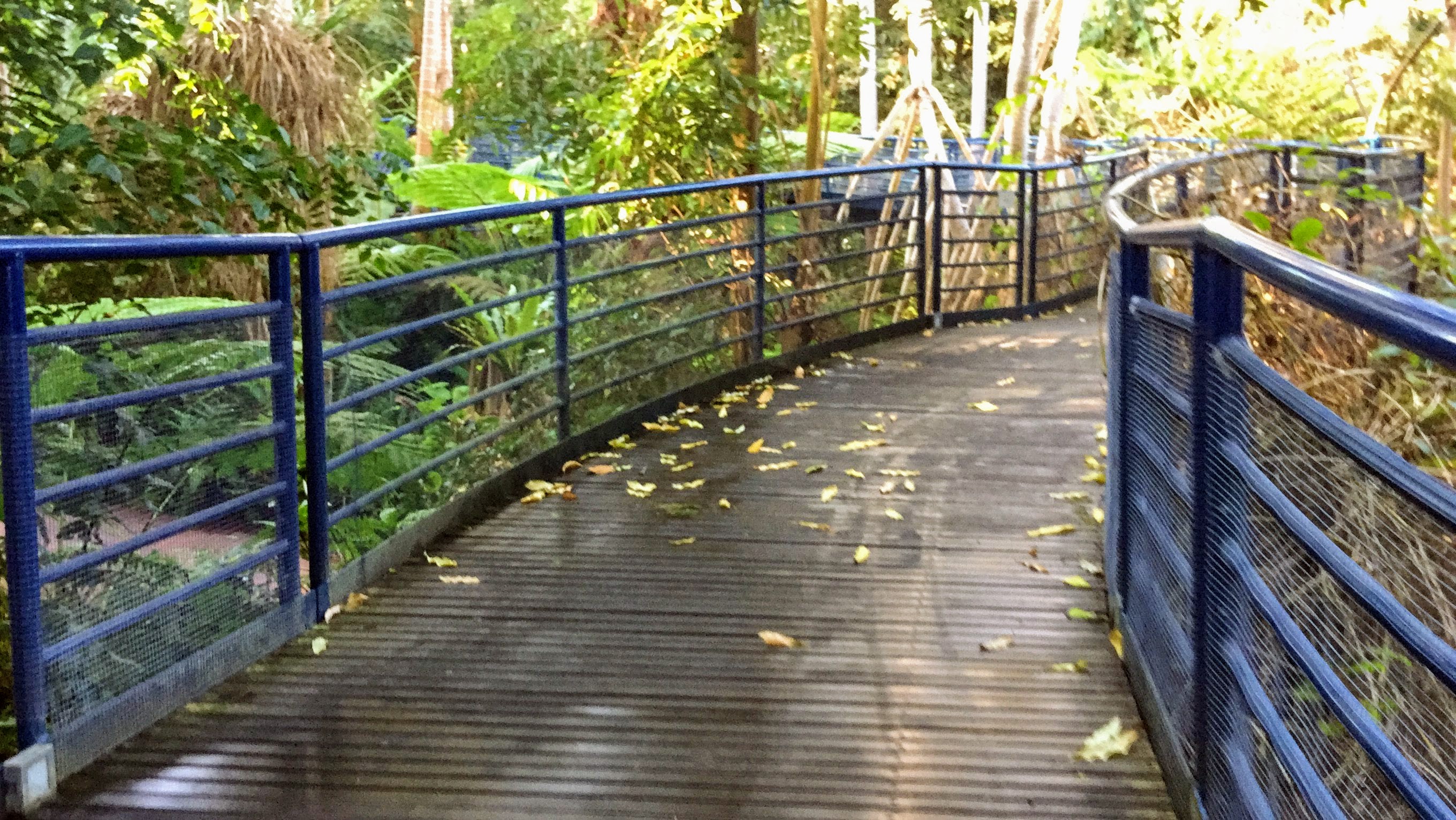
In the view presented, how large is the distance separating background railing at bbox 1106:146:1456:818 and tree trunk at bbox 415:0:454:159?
14.1 m

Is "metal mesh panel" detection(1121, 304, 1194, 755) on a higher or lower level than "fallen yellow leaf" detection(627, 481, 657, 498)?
higher

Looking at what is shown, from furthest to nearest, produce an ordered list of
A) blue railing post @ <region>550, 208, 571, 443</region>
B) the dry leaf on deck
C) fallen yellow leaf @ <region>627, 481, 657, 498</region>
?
blue railing post @ <region>550, 208, 571, 443</region>, fallen yellow leaf @ <region>627, 481, 657, 498</region>, the dry leaf on deck

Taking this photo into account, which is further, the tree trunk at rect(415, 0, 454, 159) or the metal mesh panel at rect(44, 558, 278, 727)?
the tree trunk at rect(415, 0, 454, 159)

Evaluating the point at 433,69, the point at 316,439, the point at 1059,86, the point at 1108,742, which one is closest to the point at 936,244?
the point at 1059,86

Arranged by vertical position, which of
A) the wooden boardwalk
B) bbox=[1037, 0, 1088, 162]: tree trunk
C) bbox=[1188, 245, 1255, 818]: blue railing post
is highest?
bbox=[1037, 0, 1088, 162]: tree trunk

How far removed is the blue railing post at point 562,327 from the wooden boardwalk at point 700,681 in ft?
1.40

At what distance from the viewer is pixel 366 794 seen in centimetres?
384

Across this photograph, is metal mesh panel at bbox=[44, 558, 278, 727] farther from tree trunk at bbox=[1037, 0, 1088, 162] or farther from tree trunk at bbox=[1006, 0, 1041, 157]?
tree trunk at bbox=[1037, 0, 1088, 162]

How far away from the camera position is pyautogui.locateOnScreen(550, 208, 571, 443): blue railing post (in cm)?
753

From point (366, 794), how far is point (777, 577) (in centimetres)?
227

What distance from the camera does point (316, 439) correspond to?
5254 mm

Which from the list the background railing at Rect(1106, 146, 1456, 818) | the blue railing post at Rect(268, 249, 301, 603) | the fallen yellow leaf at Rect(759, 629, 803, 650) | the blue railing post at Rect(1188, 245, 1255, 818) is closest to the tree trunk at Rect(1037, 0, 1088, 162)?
the background railing at Rect(1106, 146, 1456, 818)

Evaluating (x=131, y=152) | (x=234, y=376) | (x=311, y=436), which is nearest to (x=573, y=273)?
(x=131, y=152)

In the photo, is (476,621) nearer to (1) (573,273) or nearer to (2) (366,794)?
(2) (366,794)
